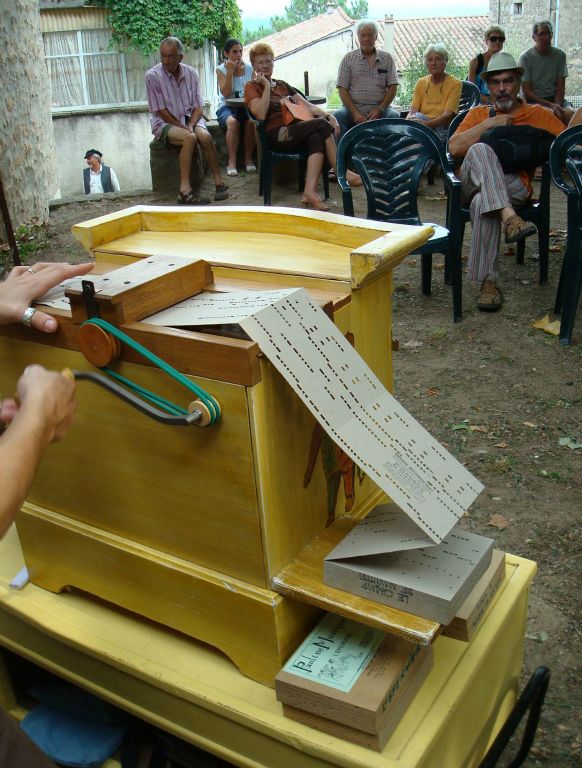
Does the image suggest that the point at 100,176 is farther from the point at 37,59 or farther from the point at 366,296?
the point at 366,296

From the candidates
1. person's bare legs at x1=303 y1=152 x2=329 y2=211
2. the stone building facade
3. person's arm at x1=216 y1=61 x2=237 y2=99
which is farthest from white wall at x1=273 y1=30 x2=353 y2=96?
person's bare legs at x1=303 y1=152 x2=329 y2=211

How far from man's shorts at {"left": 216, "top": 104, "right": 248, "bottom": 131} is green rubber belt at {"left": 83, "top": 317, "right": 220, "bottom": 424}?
774 cm

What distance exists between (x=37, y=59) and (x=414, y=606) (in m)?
8.67

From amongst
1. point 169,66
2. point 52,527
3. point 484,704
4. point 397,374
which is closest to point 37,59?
point 169,66

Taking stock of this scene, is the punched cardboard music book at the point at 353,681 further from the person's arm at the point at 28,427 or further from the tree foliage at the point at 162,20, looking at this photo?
the tree foliage at the point at 162,20

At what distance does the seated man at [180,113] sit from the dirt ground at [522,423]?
2997mm

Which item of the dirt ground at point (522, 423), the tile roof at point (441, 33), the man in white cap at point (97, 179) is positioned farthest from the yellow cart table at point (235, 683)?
the tile roof at point (441, 33)

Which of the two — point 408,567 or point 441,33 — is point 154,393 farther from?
point 441,33

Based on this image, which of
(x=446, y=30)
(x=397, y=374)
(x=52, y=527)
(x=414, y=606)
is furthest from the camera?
(x=446, y=30)

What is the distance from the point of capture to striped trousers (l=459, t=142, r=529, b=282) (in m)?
4.61

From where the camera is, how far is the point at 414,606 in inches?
51.6

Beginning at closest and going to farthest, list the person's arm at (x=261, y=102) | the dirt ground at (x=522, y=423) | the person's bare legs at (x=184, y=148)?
1. the dirt ground at (x=522, y=423)
2. the person's arm at (x=261, y=102)
3. the person's bare legs at (x=184, y=148)

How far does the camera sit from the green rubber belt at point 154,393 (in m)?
1.29

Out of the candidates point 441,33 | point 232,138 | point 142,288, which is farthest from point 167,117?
point 441,33
